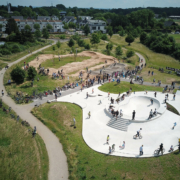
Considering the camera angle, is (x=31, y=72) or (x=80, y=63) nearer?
(x=31, y=72)

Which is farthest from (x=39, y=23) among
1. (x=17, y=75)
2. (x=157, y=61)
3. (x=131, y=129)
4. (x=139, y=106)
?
(x=131, y=129)

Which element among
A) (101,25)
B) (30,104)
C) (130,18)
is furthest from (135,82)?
(130,18)

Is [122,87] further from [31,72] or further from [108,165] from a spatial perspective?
[108,165]

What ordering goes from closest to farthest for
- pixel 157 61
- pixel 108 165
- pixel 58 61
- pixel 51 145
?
pixel 108 165 < pixel 51 145 < pixel 58 61 < pixel 157 61

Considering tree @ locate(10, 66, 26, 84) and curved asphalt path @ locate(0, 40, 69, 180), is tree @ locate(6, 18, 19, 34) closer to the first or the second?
tree @ locate(10, 66, 26, 84)

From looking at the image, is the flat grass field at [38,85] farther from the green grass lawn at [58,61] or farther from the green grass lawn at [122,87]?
the green grass lawn at [58,61]

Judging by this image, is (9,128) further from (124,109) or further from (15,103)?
(124,109)

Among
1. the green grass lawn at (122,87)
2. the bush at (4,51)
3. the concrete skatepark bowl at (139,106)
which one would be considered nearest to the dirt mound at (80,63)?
the bush at (4,51)
